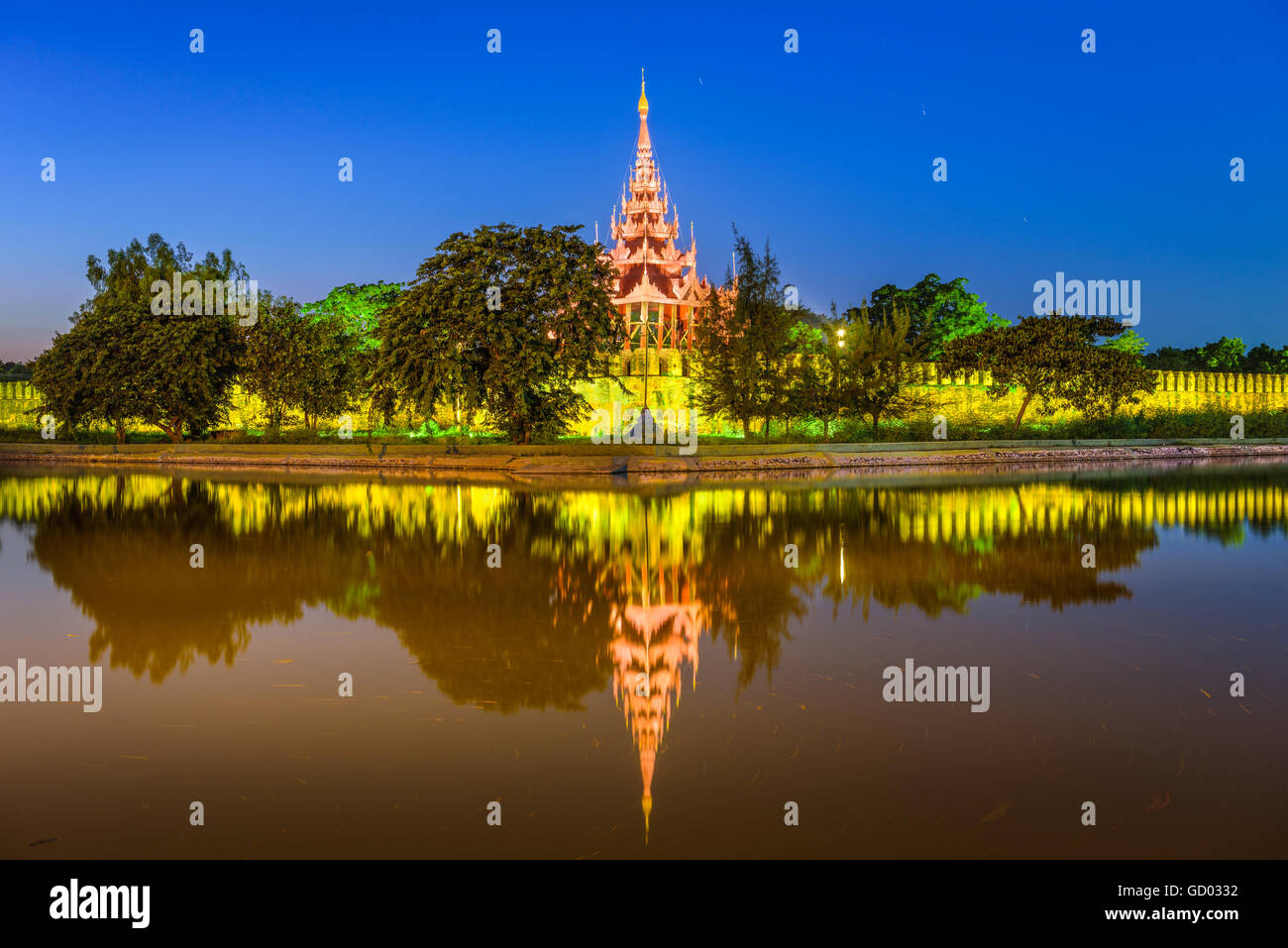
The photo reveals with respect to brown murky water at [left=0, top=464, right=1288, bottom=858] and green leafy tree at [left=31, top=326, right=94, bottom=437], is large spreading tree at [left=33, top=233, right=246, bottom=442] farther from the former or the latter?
brown murky water at [left=0, top=464, right=1288, bottom=858]

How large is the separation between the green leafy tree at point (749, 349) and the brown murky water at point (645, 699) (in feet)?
88.7

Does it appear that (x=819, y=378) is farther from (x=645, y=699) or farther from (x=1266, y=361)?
(x=1266, y=361)

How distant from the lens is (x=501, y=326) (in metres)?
36.7

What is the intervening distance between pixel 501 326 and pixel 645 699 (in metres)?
30.8

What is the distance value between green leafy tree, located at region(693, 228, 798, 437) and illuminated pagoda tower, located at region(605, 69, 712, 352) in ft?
31.8

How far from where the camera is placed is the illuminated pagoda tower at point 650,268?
57.6 m

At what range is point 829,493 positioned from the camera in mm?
25859

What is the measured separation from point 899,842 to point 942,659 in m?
3.57

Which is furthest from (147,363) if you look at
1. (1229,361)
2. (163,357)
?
(1229,361)

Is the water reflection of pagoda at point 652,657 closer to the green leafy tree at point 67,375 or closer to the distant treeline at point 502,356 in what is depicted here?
Result: the distant treeline at point 502,356

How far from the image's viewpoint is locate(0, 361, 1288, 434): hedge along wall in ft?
170

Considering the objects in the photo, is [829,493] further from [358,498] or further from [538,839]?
[538,839]

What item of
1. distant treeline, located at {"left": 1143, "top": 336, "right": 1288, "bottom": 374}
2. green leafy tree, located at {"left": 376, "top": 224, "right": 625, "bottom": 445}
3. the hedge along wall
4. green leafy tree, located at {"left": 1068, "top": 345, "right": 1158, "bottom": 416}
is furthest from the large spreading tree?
distant treeline, located at {"left": 1143, "top": 336, "right": 1288, "bottom": 374}

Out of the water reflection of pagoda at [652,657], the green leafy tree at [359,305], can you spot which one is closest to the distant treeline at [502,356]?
the green leafy tree at [359,305]
